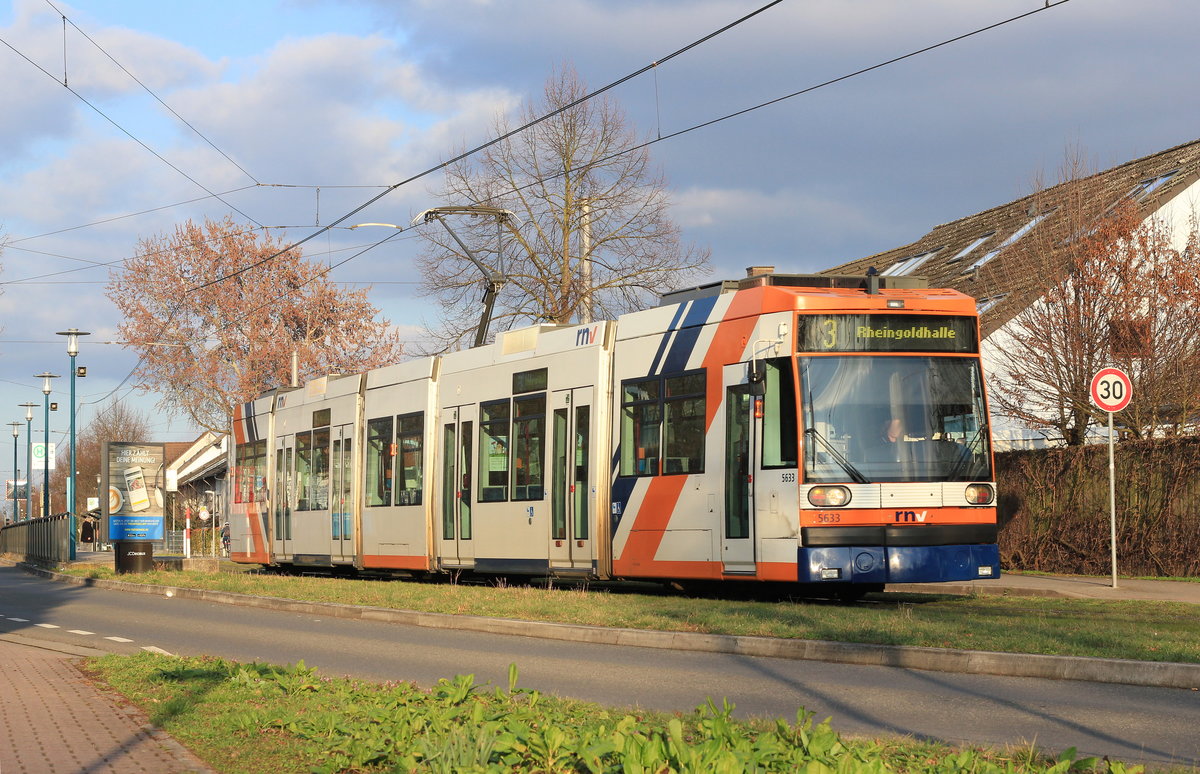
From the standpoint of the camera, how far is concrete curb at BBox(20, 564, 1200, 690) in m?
9.53

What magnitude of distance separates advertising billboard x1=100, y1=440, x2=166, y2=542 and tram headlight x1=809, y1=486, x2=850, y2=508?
21.9 meters

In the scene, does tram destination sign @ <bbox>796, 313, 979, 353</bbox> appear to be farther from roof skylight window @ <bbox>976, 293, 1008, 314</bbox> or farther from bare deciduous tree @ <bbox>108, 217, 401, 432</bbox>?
bare deciduous tree @ <bbox>108, 217, 401, 432</bbox>

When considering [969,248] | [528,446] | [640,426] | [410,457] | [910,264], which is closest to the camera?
[640,426]

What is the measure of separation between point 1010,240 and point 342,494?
16.8m

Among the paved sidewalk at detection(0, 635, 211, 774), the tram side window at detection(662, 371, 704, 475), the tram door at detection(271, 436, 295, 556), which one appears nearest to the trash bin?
the tram door at detection(271, 436, 295, 556)

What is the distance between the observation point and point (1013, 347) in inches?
999

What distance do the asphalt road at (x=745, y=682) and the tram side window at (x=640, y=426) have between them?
339 centimetres

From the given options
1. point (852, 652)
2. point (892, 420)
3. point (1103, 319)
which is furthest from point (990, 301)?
point (852, 652)

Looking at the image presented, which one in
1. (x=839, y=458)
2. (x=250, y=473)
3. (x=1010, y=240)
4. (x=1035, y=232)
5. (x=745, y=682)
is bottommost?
(x=745, y=682)

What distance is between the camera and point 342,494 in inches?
982

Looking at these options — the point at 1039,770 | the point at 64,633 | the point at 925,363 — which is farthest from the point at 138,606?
Answer: the point at 1039,770

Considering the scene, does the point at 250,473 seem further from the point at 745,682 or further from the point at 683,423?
the point at 745,682

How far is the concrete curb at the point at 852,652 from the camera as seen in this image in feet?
31.3

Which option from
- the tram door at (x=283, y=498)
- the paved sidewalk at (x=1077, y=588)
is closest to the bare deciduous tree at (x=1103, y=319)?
the paved sidewalk at (x=1077, y=588)
